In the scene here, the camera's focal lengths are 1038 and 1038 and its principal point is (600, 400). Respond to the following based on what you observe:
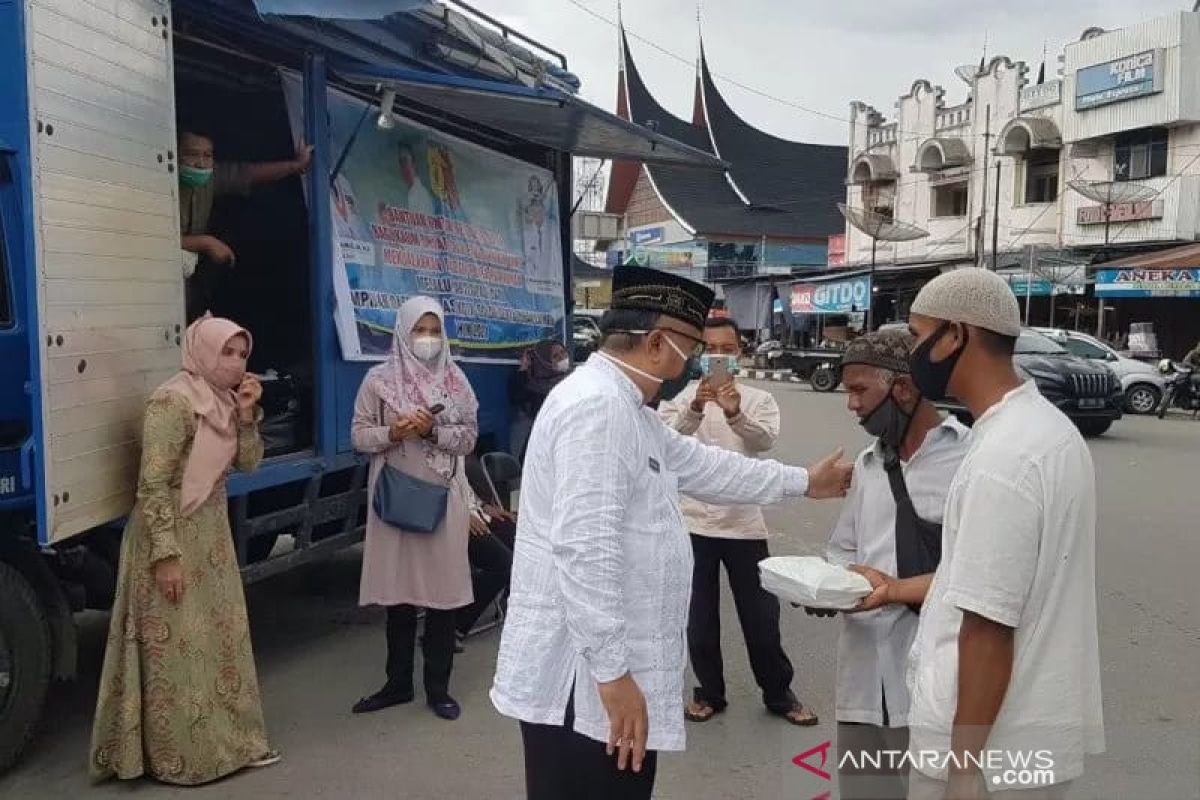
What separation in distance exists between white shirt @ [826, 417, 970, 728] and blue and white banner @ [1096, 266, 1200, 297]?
65.7 ft

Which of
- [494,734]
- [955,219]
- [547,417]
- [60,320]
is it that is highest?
[955,219]

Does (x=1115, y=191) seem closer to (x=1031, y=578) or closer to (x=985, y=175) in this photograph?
(x=985, y=175)

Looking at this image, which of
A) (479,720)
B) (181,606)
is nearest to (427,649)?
(479,720)

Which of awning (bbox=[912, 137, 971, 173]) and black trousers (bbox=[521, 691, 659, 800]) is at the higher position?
awning (bbox=[912, 137, 971, 173])

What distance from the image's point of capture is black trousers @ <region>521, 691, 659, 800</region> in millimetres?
2213

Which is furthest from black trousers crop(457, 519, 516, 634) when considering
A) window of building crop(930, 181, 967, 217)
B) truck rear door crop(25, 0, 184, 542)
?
window of building crop(930, 181, 967, 217)

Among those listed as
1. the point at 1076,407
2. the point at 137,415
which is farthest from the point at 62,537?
the point at 1076,407

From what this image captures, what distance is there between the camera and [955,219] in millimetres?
28750

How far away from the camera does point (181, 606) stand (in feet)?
12.0

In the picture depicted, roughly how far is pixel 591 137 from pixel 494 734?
3.83 meters

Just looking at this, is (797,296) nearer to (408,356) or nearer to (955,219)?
(955,219)

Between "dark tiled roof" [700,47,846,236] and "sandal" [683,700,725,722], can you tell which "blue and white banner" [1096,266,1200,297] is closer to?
"sandal" [683,700,725,722]

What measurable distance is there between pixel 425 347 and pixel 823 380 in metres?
19.9

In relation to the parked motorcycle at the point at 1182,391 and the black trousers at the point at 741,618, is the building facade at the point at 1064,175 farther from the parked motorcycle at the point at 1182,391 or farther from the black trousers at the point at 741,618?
the black trousers at the point at 741,618
